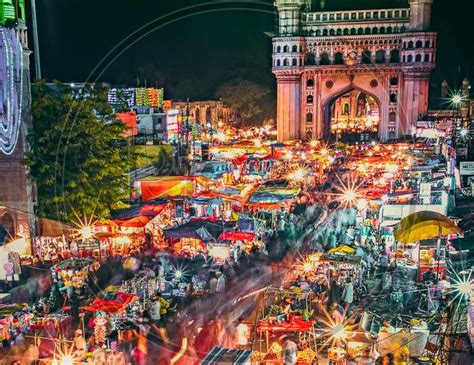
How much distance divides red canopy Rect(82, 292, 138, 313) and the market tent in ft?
15.1

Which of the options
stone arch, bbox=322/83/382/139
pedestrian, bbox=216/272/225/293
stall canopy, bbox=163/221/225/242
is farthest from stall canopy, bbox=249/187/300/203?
Answer: stone arch, bbox=322/83/382/139

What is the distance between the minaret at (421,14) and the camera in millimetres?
46469

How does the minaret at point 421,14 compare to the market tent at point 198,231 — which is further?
the minaret at point 421,14

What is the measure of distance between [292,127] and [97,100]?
1298 inches

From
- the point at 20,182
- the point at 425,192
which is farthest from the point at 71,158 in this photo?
the point at 425,192

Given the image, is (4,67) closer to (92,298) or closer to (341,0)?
(92,298)

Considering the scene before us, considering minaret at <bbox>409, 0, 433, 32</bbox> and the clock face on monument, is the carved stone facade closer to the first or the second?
the clock face on monument

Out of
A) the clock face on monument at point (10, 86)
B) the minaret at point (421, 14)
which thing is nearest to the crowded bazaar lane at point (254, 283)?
the clock face on monument at point (10, 86)

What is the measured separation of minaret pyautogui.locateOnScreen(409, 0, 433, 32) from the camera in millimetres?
46469

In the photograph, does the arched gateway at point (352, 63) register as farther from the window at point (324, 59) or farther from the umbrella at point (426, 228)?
the umbrella at point (426, 228)

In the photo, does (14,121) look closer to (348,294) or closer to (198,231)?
(198,231)

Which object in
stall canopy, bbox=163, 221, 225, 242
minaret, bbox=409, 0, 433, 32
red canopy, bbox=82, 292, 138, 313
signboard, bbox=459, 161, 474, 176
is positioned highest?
minaret, bbox=409, 0, 433, 32

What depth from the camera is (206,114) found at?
54438 mm

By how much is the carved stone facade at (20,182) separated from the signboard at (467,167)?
13092mm
